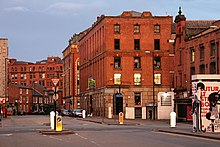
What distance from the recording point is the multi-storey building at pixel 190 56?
6134 cm

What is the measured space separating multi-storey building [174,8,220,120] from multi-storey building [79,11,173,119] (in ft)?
35.5

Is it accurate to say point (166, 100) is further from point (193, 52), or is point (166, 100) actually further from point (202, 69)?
point (202, 69)

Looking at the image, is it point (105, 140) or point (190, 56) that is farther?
point (190, 56)

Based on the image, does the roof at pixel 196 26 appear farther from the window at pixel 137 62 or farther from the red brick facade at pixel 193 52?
the window at pixel 137 62

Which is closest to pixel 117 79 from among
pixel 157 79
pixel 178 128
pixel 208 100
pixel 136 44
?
pixel 136 44

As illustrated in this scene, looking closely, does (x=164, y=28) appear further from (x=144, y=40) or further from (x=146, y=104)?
(x=146, y=104)

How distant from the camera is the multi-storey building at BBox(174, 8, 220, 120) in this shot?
2415 inches

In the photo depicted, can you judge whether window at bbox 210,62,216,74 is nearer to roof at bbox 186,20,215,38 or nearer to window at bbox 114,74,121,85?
roof at bbox 186,20,215,38

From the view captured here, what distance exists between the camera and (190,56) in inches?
2714

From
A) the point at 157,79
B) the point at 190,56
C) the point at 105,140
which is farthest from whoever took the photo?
the point at 157,79

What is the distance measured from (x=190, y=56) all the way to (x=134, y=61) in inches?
918

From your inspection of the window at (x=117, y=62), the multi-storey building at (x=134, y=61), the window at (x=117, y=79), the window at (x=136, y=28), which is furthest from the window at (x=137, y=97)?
the window at (x=136, y=28)

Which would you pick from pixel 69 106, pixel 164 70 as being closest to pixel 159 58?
pixel 164 70

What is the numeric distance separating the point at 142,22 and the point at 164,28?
12.7 ft
